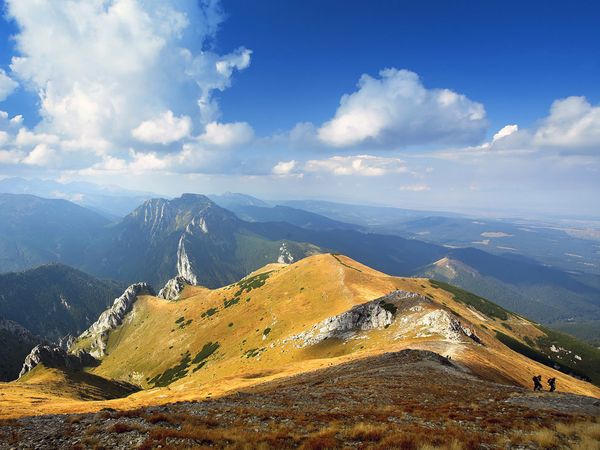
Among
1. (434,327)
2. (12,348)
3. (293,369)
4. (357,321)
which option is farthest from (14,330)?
(434,327)

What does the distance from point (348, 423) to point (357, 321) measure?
211 ft

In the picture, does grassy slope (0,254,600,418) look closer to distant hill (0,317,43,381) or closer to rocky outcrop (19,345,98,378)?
rocky outcrop (19,345,98,378)

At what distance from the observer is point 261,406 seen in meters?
26.2

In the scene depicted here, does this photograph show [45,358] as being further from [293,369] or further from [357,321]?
[357,321]

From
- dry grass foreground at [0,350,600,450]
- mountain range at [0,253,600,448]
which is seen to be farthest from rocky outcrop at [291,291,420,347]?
dry grass foreground at [0,350,600,450]


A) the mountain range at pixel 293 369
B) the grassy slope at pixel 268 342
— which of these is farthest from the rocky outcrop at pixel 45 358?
the grassy slope at pixel 268 342

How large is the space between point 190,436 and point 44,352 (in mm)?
133339

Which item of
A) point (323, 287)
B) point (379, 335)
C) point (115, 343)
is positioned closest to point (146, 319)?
point (115, 343)

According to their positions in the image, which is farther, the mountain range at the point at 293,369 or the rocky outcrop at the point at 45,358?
the rocky outcrop at the point at 45,358

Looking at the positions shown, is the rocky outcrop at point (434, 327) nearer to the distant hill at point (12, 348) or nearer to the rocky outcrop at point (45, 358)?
the rocky outcrop at point (45, 358)

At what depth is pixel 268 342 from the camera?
308 feet

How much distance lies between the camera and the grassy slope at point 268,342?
187 feet

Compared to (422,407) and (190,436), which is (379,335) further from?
(190,436)

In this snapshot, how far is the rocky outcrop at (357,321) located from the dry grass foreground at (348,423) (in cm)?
4702
